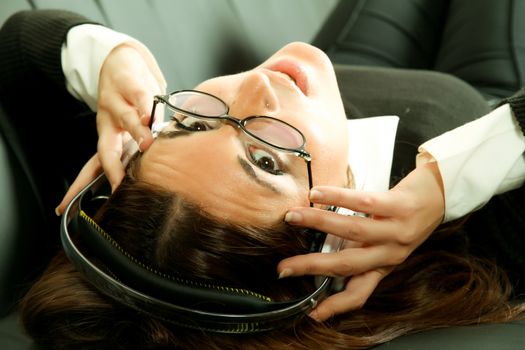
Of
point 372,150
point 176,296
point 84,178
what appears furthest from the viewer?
point 372,150

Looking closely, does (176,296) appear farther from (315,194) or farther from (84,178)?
(84,178)

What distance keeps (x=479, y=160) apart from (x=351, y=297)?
0.30 meters

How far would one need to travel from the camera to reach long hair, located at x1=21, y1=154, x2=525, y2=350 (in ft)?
2.37

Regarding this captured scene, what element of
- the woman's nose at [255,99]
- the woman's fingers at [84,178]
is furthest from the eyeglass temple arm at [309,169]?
the woman's fingers at [84,178]

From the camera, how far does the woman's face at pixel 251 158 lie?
28.8 inches

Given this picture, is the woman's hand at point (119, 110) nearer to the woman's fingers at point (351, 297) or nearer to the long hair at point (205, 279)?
the long hair at point (205, 279)

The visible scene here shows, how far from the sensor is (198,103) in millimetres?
854

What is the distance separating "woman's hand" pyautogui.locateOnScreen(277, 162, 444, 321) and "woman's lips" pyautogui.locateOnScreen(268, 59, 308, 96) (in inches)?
9.4

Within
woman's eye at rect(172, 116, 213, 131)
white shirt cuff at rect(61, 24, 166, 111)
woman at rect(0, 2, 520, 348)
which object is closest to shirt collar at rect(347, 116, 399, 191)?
woman at rect(0, 2, 520, 348)

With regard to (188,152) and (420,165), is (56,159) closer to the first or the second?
(188,152)

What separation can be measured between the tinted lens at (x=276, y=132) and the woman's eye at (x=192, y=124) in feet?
0.21

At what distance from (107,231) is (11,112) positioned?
0.39 m

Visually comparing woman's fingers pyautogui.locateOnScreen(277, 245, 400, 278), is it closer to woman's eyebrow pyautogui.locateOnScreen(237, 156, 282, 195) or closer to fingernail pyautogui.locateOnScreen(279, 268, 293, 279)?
fingernail pyautogui.locateOnScreen(279, 268, 293, 279)

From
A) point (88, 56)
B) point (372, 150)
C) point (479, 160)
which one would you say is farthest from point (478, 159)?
point (88, 56)
